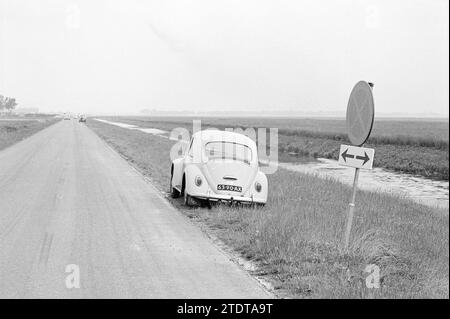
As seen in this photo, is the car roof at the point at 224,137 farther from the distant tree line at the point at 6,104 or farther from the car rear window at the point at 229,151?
the distant tree line at the point at 6,104

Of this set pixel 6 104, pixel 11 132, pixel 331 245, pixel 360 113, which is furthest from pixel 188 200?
pixel 11 132

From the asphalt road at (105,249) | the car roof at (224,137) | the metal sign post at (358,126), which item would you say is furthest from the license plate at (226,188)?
the metal sign post at (358,126)

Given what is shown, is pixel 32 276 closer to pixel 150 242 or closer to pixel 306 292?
pixel 150 242

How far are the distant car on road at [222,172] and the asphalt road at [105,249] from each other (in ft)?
2.60

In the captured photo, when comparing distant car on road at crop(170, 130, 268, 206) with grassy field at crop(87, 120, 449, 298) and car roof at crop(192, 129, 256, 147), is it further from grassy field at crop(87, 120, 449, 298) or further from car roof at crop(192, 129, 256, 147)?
grassy field at crop(87, 120, 449, 298)

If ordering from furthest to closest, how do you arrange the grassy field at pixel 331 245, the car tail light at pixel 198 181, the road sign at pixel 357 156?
the car tail light at pixel 198 181
the road sign at pixel 357 156
the grassy field at pixel 331 245

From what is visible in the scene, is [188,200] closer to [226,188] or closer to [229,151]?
[226,188]

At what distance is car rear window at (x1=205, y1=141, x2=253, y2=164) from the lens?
11180 millimetres

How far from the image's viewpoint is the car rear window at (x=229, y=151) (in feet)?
36.7

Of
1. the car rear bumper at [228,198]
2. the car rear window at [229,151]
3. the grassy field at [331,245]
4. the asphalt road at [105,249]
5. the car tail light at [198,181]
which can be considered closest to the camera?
the asphalt road at [105,249]

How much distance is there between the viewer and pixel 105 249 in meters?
7.04

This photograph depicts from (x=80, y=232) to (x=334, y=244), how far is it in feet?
14.1

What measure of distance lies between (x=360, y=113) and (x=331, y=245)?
2.14 m
